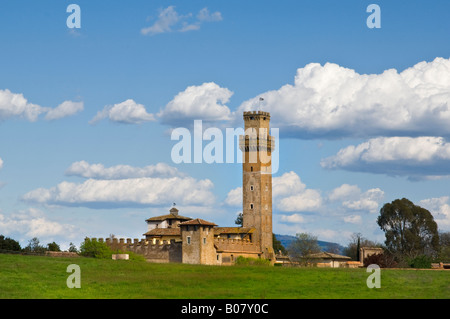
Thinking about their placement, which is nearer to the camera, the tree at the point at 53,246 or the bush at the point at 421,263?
the bush at the point at 421,263

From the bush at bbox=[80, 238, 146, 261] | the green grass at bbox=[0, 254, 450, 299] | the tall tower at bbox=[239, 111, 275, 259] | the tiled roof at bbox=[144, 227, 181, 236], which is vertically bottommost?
the green grass at bbox=[0, 254, 450, 299]

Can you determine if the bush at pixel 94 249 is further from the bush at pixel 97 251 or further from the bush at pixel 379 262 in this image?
the bush at pixel 379 262

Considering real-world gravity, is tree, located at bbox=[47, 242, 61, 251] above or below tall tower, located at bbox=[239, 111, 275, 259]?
below

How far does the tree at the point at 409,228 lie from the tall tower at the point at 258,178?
20.3 meters

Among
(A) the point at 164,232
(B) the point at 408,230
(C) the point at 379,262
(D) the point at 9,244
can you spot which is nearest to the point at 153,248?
(A) the point at 164,232

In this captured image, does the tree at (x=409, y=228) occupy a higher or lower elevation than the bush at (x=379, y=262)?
higher

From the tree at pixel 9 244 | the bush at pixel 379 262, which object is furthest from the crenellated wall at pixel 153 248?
the bush at pixel 379 262

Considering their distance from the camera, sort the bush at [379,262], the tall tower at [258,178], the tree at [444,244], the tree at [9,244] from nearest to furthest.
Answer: the bush at [379,262], the tree at [9,244], the tall tower at [258,178], the tree at [444,244]

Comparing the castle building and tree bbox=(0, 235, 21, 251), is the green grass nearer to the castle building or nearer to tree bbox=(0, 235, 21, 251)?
tree bbox=(0, 235, 21, 251)

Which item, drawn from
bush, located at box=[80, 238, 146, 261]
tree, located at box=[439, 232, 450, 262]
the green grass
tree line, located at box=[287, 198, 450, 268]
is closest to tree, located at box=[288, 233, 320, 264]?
tree line, located at box=[287, 198, 450, 268]

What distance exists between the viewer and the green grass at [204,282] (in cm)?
4497

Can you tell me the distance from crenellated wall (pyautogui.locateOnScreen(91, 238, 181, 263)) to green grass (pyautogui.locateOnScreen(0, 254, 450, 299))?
31107mm

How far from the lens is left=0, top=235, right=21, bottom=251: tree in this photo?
276 feet
